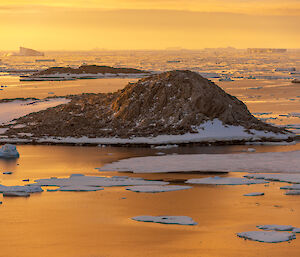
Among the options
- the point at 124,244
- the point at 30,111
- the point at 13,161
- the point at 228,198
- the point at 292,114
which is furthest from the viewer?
the point at 292,114

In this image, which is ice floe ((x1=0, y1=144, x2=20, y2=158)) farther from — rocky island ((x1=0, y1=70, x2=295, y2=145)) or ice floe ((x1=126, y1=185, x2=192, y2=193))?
ice floe ((x1=126, y1=185, x2=192, y2=193))

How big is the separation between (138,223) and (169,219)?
56cm

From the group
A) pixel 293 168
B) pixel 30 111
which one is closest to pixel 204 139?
pixel 293 168

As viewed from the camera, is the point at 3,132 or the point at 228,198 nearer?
the point at 228,198

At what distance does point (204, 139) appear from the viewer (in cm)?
2633

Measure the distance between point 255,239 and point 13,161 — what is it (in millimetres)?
11428

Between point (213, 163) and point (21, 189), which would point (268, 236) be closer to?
point (21, 189)

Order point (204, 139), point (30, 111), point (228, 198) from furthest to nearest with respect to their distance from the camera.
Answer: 1. point (30, 111)
2. point (204, 139)
3. point (228, 198)

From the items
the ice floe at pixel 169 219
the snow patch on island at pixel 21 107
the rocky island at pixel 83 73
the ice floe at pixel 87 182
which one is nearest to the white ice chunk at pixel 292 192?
the ice floe at pixel 87 182

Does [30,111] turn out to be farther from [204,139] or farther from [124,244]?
[124,244]

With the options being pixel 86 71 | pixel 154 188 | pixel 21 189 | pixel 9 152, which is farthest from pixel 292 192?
pixel 86 71

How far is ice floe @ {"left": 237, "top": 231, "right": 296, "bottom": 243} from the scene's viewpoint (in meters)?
12.2

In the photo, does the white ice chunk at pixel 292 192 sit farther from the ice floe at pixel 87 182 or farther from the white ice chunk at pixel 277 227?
the white ice chunk at pixel 277 227

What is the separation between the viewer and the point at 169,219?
45.2 ft
